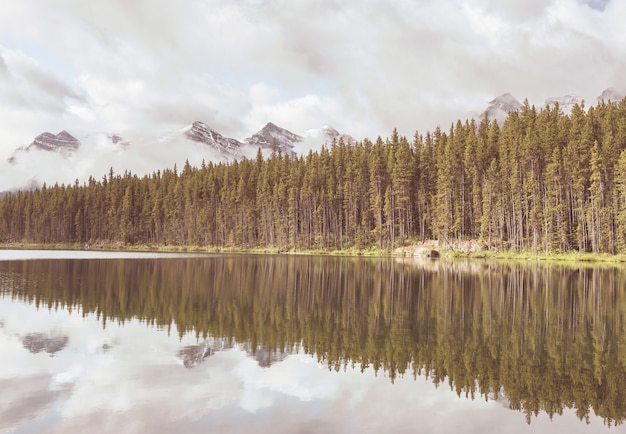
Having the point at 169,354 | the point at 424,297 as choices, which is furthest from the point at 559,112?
the point at 169,354

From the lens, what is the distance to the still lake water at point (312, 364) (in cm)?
1006

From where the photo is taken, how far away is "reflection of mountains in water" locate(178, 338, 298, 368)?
14.6 meters

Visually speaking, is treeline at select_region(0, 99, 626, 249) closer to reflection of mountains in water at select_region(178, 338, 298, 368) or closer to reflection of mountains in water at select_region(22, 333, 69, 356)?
reflection of mountains in water at select_region(178, 338, 298, 368)

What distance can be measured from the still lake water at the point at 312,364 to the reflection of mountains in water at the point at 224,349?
0.24 feet

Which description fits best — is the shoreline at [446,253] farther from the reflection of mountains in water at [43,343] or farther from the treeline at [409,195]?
the reflection of mountains in water at [43,343]

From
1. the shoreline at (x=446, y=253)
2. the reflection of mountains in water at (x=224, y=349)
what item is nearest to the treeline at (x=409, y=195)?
the shoreline at (x=446, y=253)

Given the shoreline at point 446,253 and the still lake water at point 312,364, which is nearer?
the still lake water at point 312,364

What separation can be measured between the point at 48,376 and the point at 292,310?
12199mm

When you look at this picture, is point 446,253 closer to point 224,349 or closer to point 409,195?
point 409,195

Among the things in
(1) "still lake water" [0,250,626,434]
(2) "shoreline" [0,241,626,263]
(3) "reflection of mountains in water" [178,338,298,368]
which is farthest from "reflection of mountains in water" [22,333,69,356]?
(2) "shoreline" [0,241,626,263]

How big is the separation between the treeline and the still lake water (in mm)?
50645

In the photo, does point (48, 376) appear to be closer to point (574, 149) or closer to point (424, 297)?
point (424, 297)

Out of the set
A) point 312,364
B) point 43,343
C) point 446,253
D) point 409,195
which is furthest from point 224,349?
point 409,195

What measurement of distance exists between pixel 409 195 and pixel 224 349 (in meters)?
87.7
